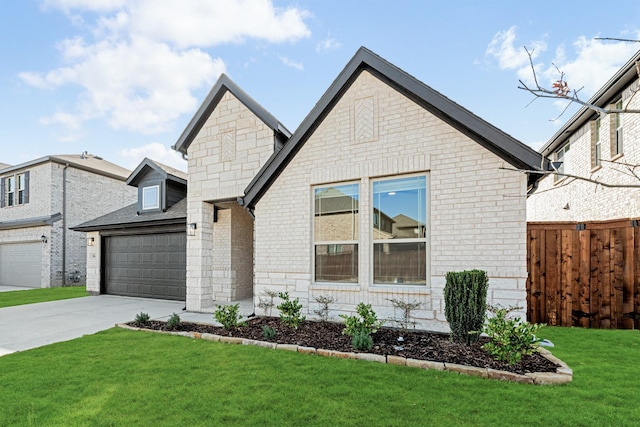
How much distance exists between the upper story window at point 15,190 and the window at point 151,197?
10813mm

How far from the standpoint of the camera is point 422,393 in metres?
3.77

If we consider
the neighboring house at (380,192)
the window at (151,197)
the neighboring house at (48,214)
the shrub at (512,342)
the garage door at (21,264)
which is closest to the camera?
the shrub at (512,342)

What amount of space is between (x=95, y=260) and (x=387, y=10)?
46.2 ft

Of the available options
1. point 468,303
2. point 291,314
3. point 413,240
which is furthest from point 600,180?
point 291,314

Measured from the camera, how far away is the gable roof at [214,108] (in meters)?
8.66

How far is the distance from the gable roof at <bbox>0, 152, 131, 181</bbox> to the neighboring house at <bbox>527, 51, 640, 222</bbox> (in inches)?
836

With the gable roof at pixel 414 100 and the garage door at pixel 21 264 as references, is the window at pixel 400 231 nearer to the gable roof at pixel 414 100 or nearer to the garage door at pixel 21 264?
the gable roof at pixel 414 100

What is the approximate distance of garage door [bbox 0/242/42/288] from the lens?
17.9 m

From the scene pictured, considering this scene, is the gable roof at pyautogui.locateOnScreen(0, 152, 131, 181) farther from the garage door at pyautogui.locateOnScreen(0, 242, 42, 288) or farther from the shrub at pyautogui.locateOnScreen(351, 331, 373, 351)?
the shrub at pyautogui.locateOnScreen(351, 331, 373, 351)

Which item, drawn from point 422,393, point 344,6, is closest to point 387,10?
point 344,6

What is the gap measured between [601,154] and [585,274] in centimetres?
706

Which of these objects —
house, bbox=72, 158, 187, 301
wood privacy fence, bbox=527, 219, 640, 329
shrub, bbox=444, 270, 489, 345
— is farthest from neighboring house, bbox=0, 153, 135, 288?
wood privacy fence, bbox=527, 219, 640, 329

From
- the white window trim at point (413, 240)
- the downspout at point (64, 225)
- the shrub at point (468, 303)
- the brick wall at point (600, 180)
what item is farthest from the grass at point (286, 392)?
the downspout at point (64, 225)

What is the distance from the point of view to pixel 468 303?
17.0 ft
